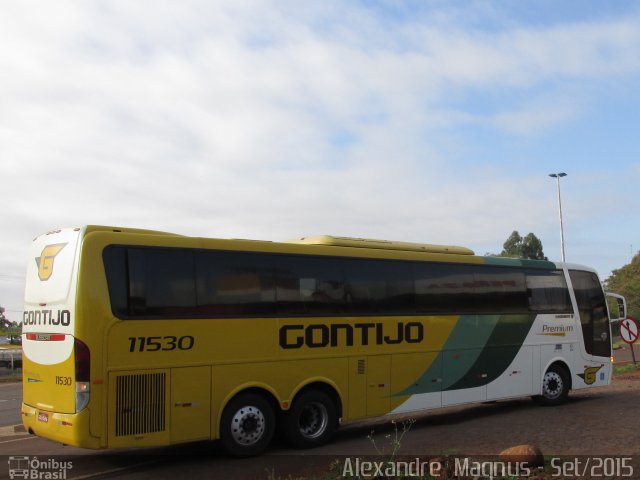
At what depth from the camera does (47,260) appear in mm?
9352

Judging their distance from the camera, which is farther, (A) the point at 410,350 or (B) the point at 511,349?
(B) the point at 511,349

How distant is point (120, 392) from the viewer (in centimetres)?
860

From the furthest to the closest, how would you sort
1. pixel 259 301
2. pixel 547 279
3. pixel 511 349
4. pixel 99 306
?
pixel 547 279, pixel 511 349, pixel 259 301, pixel 99 306

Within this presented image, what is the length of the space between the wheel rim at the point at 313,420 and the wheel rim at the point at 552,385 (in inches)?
250

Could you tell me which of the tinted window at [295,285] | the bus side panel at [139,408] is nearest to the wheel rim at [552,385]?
the tinted window at [295,285]

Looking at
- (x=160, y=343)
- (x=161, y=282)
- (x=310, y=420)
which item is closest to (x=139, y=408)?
(x=160, y=343)

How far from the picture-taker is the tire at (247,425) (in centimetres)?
959

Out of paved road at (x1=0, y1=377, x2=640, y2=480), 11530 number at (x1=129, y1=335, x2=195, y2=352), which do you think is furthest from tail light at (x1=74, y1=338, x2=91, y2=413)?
paved road at (x1=0, y1=377, x2=640, y2=480)

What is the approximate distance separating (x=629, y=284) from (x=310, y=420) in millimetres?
65382

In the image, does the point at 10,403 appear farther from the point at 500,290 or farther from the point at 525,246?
the point at 525,246

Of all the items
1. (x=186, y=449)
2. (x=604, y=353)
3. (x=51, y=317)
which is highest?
(x=51, y=317)

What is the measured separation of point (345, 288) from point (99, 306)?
13.9 feet

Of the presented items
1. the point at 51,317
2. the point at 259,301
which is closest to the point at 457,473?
the point at 259,301

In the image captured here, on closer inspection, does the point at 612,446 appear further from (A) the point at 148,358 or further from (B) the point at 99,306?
(B) the point at 99,306
